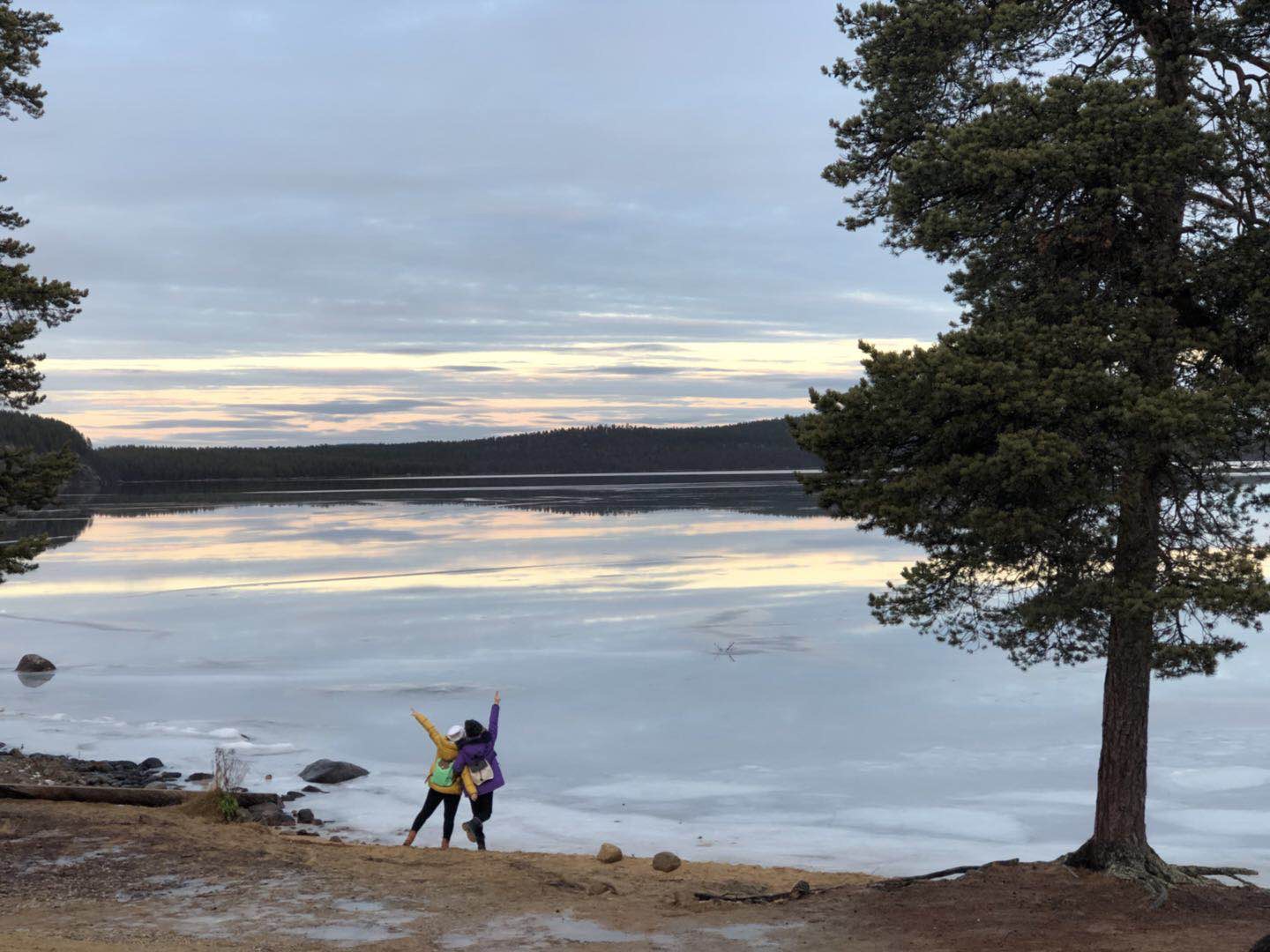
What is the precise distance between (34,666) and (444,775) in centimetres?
1768

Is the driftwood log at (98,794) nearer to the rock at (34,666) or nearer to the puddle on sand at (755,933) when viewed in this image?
the puddle on sand at (755,933)

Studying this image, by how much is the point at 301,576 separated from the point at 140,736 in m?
25.2

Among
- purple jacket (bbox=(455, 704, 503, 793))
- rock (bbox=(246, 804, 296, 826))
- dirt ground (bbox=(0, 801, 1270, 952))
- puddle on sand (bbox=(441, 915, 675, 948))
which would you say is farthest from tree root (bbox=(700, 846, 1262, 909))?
rock (bbox=(246, 804, 296, 826))

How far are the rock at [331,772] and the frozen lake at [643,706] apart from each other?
308mm

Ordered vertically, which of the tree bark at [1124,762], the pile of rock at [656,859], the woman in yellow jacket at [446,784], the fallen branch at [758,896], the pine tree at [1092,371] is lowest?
the pile of rock at [656,859]

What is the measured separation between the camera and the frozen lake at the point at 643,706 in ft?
57.3

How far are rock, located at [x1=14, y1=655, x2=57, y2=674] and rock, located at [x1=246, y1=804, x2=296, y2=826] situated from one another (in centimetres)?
1411

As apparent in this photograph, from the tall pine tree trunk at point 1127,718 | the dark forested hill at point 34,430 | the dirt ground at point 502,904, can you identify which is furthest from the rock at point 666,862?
the dark forested hill at point 34,430

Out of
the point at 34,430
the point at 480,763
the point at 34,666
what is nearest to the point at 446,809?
the point at 480,763

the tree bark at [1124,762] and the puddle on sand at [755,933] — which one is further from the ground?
the tree bark at [1124,762]

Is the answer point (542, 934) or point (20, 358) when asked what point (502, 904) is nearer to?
point (542, 934)

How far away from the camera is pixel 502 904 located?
41.1 ft

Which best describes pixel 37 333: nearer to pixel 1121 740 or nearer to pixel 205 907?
pixel 205 907

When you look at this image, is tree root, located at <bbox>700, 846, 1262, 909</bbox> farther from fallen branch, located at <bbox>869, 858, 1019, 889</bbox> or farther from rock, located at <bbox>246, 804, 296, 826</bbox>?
rock, located at <bbox>246, 804, 296, 826</bbox>
